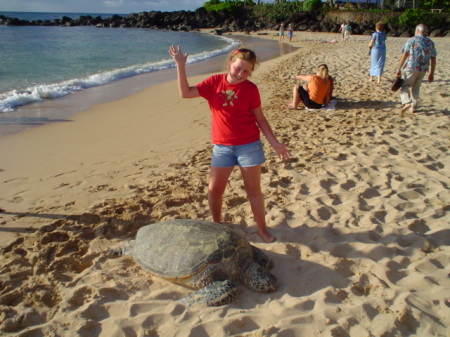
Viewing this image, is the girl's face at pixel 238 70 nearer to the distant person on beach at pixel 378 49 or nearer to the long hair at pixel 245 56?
the long hair at pixel 245 56

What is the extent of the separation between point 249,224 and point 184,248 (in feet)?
3.47

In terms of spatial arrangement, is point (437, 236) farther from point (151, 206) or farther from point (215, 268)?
point (151, 206)

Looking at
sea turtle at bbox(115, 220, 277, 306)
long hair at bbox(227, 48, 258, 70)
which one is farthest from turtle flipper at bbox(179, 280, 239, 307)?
long hair at bbox(227, 48, 258, 70)

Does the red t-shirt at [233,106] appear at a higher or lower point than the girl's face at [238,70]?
lower

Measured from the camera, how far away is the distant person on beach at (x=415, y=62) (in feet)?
21.1

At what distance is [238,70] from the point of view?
2709 mm

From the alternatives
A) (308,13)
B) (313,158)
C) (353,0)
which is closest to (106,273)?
(313,158)

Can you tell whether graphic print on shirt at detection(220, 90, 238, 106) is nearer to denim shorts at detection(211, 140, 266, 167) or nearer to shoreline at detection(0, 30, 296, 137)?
denim shorts at detection(211, 140, 266, 167)

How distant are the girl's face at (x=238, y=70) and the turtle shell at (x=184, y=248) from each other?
122cm

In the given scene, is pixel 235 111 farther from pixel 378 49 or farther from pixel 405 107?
pixel 378 49

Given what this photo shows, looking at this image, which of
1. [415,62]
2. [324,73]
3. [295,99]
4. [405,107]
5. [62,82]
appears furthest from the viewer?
[62,82]

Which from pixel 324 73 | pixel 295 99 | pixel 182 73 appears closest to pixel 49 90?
pixel 295 99

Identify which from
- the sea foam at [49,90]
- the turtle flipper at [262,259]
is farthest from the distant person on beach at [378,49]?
the sea foam at [49,90]

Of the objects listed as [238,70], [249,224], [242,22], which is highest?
[242,22]
